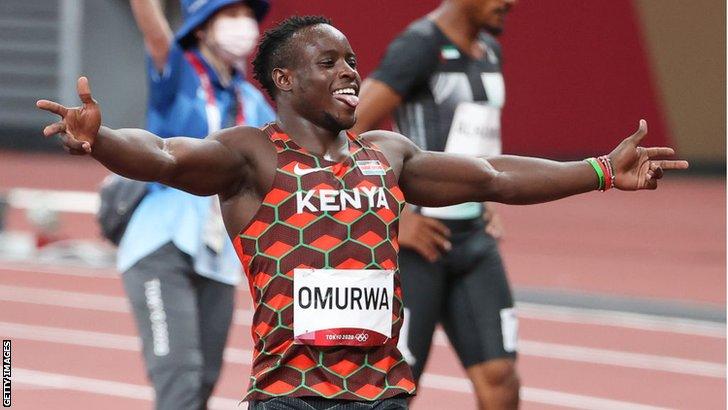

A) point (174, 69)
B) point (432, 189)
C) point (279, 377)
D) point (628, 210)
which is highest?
point (174, 69)

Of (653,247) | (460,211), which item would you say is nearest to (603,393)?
(460,211)

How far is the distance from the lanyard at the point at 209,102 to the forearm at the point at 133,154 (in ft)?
5.75

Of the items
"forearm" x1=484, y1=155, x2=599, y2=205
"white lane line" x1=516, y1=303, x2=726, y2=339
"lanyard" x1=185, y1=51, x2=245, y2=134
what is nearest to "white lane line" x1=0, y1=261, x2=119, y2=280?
"white lane line" x1=516, y1=303, x2=726, y2=339

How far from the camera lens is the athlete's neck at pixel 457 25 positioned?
19.4 ft

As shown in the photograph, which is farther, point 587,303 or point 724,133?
point 724,133

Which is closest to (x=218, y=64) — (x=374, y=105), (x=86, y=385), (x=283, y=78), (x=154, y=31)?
(x=154, y=31)

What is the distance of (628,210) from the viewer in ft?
61.0

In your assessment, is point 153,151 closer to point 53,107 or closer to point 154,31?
point 53,107

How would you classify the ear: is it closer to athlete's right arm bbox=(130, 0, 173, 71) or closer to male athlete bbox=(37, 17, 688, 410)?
male athlete bbox=(37, 17, 688, 410)

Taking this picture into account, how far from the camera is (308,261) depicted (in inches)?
154

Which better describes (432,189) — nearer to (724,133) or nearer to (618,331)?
(618,331)

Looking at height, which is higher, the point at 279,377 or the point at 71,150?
the point at 71,150

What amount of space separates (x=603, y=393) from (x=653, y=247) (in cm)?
696

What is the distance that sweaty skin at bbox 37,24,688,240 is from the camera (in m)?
3.72
